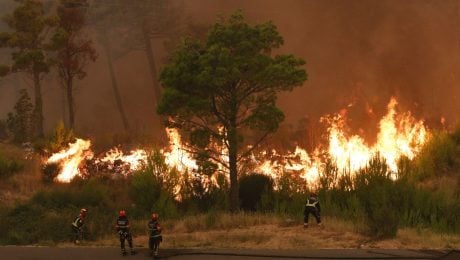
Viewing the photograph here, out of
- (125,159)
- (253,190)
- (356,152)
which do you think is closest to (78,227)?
(253,190)

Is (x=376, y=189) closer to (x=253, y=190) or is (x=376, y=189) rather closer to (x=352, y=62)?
(x=253, y=190)

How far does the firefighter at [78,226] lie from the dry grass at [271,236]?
1.92 ft

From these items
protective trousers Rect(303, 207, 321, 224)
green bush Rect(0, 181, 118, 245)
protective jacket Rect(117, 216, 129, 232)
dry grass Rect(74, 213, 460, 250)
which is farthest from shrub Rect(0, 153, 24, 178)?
protective trousers Rect(303, 207, 321, 224)

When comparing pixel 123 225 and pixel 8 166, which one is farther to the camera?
pixel 8 166

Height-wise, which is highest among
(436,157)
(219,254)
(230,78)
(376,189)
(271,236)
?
(230,78)

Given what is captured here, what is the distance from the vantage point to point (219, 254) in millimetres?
16016

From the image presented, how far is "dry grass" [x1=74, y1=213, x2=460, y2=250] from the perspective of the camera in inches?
663

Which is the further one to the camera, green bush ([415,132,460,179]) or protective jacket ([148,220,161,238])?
green bush ([415,132,460,179])

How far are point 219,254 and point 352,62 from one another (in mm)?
39688

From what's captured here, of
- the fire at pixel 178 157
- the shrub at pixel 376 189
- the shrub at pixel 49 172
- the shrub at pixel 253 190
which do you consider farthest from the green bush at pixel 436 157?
the shrub at pixel 49 172

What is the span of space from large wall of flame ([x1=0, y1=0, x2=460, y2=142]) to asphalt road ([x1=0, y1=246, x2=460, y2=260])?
2749 centimetres

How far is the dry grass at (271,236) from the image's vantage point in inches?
663

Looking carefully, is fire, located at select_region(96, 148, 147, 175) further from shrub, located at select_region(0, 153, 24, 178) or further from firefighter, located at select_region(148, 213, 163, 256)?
firefighter, located at select_region(148, 213, 163, 256)

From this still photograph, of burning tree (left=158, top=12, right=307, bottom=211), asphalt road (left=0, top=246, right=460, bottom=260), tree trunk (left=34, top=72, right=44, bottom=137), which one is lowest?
asphalt road (left=0, top=246, right=460, bottom=260)
